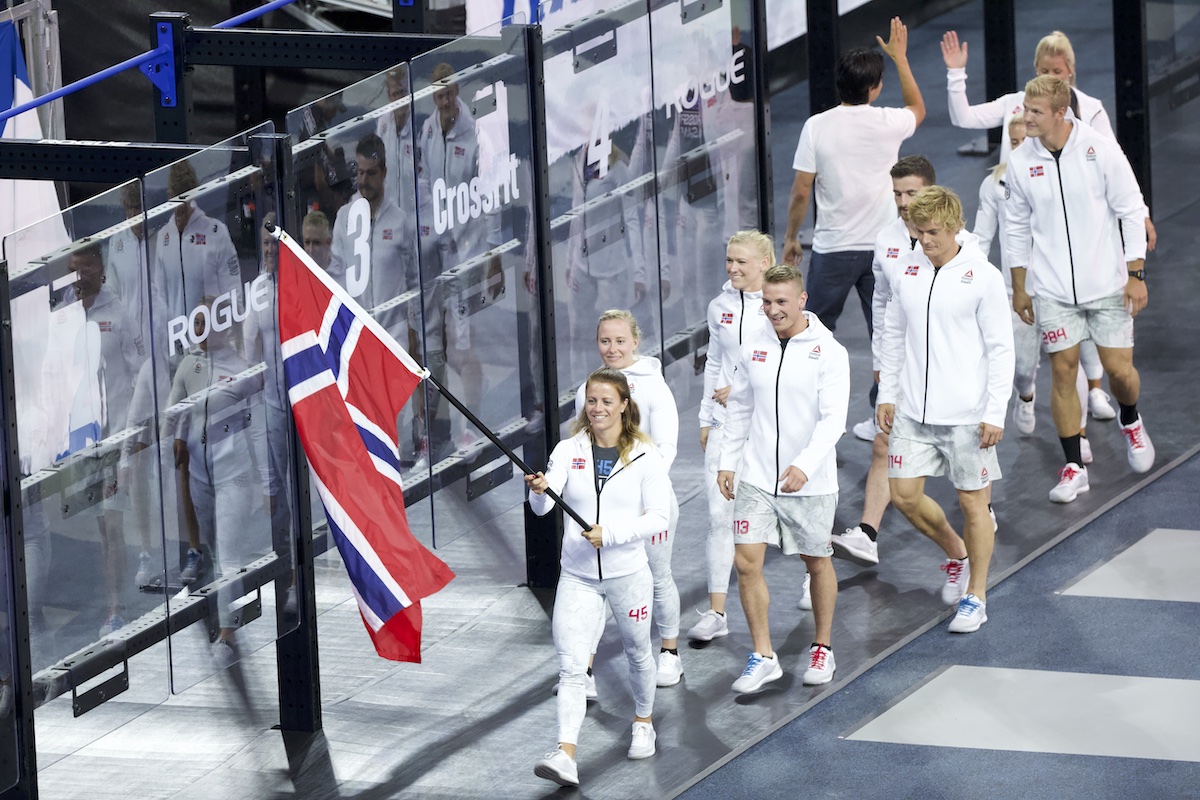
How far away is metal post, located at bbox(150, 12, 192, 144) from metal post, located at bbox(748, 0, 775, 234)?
3.22m

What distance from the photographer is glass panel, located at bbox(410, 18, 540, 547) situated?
29.1 feet

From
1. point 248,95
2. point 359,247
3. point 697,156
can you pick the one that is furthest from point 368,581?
Answer: point 248,95

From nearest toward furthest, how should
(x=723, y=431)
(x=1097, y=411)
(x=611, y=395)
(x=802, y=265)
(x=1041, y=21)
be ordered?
(x=611, y=395) → (x=723, y=431) → (x=1097, y=411) → (x=802, y=265) → (x=1041, y=21)

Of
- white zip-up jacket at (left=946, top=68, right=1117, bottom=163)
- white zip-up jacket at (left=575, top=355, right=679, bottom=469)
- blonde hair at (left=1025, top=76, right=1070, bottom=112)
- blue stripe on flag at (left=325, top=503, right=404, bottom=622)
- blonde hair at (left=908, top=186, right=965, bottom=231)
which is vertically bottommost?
blue stripe on flag at (left=325, top=503, right=404, bottom=622)

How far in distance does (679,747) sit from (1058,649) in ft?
5.80

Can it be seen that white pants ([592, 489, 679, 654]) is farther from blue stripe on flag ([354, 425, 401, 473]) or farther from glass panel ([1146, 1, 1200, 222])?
glass panel ([1146, 1, 1200, 222])

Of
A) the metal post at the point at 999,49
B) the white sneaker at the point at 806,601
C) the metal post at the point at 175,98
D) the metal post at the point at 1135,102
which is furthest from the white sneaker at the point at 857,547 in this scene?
the metal post at the point at 999,49

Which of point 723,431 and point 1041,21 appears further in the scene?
point 1041,21

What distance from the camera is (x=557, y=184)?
31.9 ft

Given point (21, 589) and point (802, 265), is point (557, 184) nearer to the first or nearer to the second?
point (21, 589)

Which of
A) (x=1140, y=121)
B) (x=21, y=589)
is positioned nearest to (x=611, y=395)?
(x=21, y=589)

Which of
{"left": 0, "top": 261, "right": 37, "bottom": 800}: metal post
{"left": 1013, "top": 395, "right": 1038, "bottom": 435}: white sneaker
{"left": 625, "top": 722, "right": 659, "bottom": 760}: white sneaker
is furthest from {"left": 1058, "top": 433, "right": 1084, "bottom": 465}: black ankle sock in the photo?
{"left": 0, "top": 261, "right": 37, "bottom": 800}: metal post

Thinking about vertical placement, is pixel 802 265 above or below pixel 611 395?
below

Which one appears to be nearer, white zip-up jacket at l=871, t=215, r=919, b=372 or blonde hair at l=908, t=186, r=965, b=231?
blonde hair at l=908, t=186, r=965, b=231
